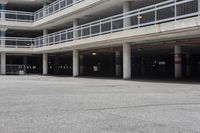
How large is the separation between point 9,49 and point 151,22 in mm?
26023

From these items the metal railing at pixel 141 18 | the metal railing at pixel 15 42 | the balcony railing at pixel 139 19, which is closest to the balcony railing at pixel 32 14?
the metal railing at pixel 15 42

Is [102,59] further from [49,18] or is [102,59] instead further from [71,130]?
[71,130]

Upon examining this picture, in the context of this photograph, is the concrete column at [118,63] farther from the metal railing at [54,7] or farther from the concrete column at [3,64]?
the concrete column at [3,64]

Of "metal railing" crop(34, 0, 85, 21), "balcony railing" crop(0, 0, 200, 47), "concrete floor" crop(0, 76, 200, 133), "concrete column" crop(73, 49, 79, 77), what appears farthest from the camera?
"concrete column" crop(73, 49, 79, 77)

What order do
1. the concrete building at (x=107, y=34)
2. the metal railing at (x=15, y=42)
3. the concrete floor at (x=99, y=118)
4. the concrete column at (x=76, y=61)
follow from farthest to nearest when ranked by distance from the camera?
the metal railing at (x=15, y=42)
the concrete column at (x=76, y=61)
the concrete building at (x=107, y=34)
the concrete floor at (x=99, y=118)

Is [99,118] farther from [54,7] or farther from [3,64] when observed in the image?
[3,64]

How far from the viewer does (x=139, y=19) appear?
27.7 metres

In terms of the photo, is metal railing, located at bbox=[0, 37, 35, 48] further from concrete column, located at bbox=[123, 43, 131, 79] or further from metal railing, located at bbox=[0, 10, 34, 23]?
concrete column, located at bbox=[123, 43, 131, 79]

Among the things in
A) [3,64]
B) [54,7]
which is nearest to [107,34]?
[54,7]

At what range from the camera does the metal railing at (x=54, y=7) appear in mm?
39719

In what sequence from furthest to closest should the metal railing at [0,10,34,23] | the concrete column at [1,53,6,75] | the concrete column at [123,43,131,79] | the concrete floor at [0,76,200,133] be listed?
the concrete column at [1,53,6,75] < the metal railing at [0,10,34,23] < the concrete column at [123,43,131,79] < the concrete floor at [0,76,200,133]

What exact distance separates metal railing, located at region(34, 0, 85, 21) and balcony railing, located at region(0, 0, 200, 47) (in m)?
2.77

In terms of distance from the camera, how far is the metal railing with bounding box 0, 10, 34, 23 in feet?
158

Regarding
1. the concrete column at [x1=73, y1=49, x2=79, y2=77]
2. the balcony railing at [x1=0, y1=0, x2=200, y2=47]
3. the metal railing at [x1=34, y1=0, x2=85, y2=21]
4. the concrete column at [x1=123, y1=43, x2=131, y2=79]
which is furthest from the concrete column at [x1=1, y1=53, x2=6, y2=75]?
the concrete column at [x1=123, y1=43, x2=131, y2=79]
